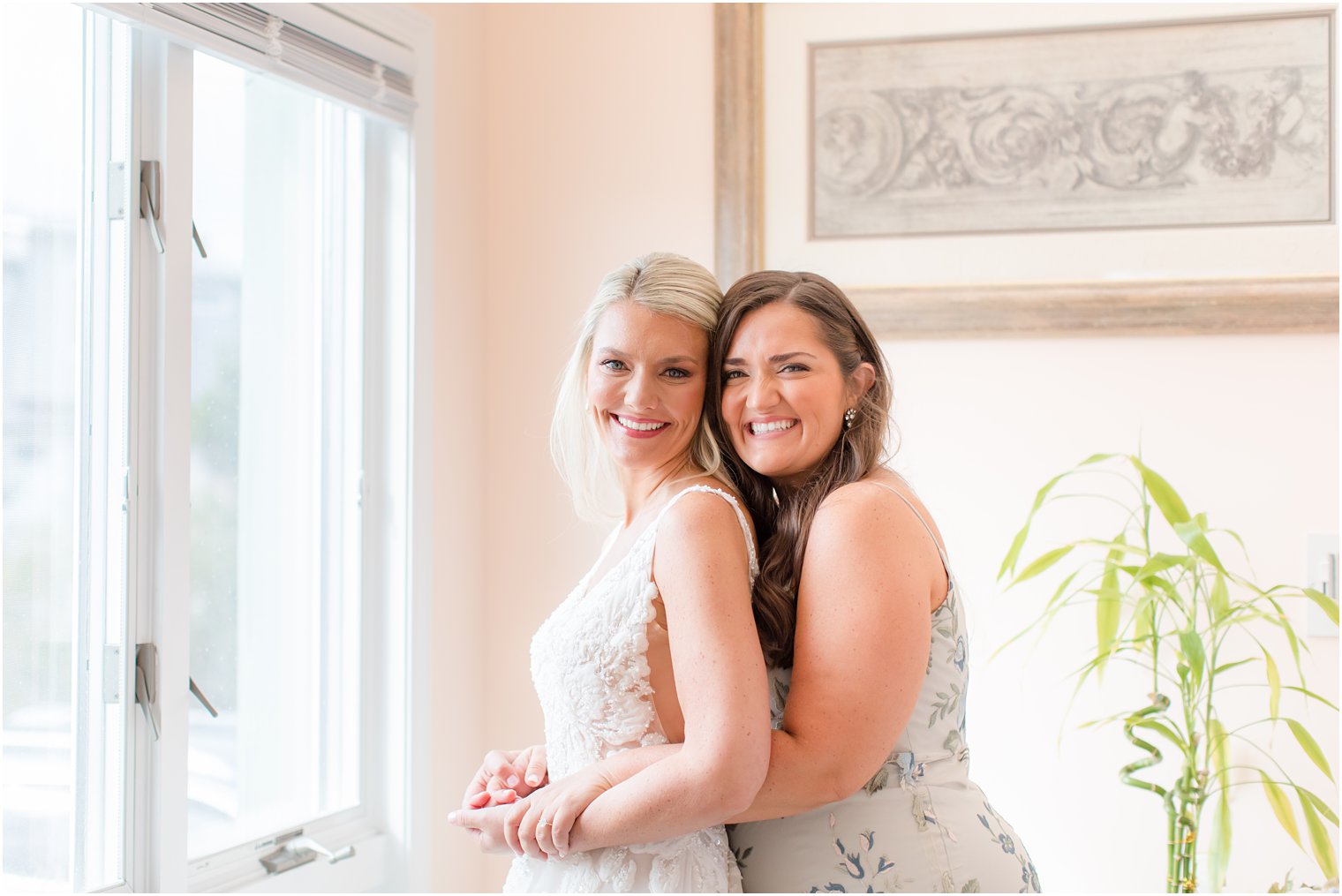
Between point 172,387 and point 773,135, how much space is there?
4.34ft

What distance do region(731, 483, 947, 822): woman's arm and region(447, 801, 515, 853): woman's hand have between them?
0.97ft

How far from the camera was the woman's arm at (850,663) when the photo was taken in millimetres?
1178

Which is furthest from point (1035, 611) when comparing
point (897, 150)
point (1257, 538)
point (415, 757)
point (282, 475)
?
point (282, 475)

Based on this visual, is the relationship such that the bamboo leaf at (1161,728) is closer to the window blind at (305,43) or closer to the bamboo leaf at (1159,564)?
the bamboo leaf at (1159,564)

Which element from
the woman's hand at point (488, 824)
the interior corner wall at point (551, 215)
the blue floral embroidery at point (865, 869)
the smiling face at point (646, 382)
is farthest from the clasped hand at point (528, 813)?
the interior corner wall at point (551, 215)

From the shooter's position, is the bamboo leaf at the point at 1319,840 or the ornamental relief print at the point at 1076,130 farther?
the ornamental relief print at the point at 1076,130

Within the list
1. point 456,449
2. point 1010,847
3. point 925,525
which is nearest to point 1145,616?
point 1010,847

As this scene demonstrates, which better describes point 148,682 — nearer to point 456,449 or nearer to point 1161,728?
point 456,449

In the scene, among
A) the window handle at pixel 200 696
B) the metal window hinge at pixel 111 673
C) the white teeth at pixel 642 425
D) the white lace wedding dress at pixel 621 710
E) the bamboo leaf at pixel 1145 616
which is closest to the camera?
the white lace wedding dress at pixel 621 710

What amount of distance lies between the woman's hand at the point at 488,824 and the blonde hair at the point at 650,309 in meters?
0.47

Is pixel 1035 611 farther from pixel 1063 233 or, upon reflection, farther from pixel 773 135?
pixel 773 135

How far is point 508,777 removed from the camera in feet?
4.76

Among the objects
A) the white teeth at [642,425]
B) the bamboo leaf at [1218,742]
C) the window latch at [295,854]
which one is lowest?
the window latch at [295,854]

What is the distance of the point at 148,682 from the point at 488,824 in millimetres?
696
